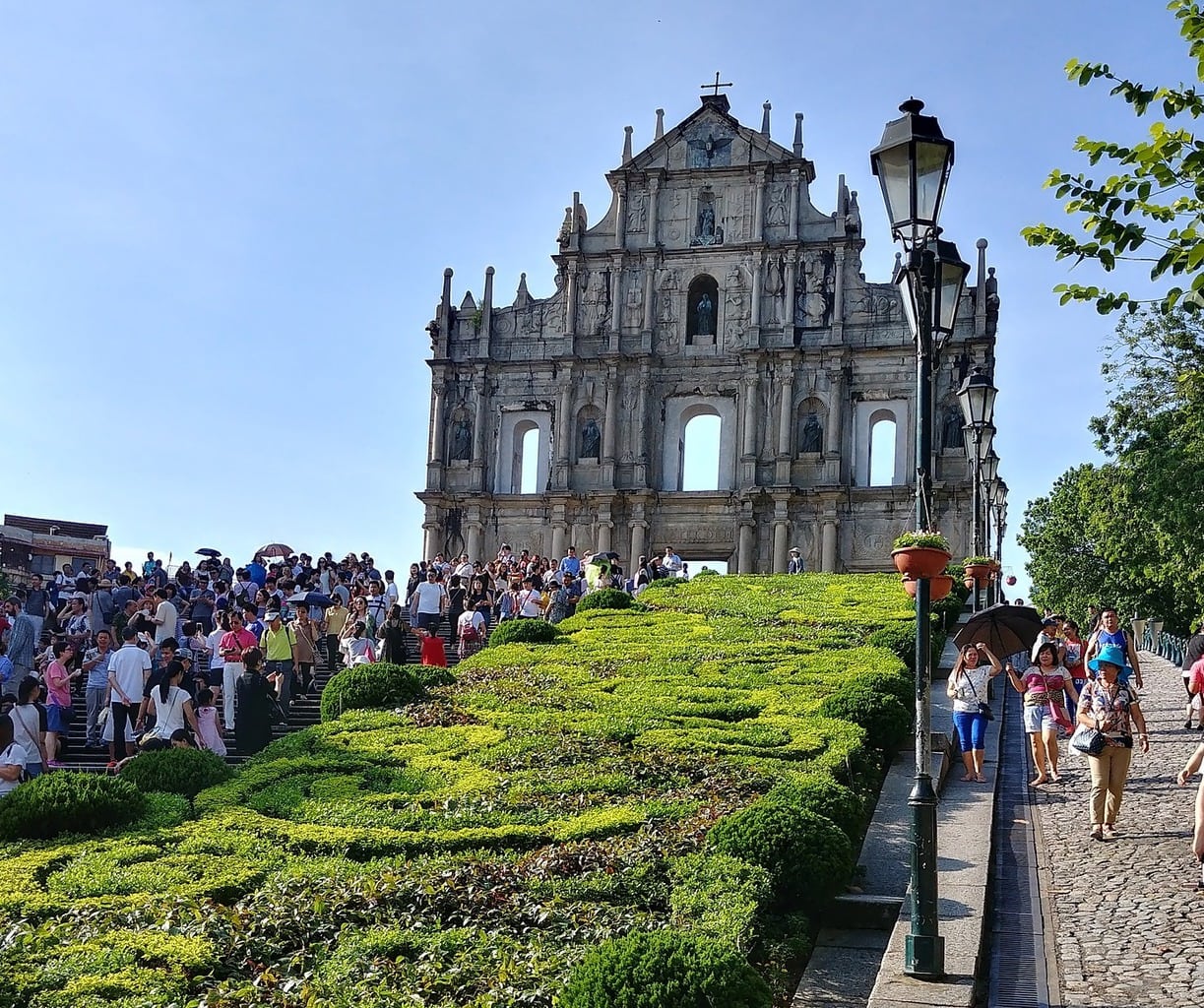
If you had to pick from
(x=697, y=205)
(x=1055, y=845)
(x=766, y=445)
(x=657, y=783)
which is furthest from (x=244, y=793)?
(x=697, y=205)

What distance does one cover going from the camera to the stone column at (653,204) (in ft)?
144

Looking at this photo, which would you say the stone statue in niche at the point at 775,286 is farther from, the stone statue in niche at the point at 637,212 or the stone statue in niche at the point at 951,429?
the stone statue in niche at the point at 951,429

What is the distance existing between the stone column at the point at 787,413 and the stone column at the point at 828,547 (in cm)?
254

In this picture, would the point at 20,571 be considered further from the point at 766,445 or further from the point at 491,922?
the point at 491,922

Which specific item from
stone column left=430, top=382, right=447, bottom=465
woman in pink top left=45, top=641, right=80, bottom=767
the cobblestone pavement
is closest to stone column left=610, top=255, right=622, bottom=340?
stone column left=430, top=382, right=447, bottom=465

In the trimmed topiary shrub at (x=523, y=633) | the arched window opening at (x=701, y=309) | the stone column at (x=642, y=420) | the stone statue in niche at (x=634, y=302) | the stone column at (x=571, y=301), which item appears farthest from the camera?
the stone column at (x=571, y=301)

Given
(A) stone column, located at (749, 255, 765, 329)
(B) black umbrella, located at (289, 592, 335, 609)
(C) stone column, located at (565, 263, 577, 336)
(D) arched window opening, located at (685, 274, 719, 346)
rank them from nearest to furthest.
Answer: (B) black umbrella, located at (289, 592, 335, 609) < (A) stone column, located at (749, 255, 765, 329) < (D) arched window opening, located at (685, 274, 719, 346) < (C) stone column, located at (565, 263, 577, 336)

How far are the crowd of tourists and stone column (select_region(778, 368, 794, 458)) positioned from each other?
903 centimetres

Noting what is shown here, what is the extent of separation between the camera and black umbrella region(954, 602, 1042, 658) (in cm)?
1502

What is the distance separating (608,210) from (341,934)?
3836 centimetres

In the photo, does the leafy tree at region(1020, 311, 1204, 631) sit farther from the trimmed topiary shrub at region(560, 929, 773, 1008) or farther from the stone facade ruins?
the trimmed topiary shrub at region(560, 929, 773, 1008)

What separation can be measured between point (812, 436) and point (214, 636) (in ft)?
84.7

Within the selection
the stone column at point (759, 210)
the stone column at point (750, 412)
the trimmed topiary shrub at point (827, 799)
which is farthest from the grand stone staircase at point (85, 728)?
the stone column at point (759, 210)

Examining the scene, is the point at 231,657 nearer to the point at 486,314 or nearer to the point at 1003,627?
the point at 1003,627
